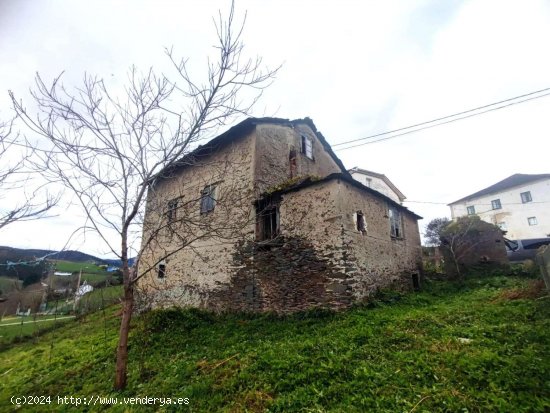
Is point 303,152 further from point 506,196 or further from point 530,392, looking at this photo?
point 506,196

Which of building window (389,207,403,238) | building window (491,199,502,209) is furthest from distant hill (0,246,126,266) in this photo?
building window (491,199,502,209)

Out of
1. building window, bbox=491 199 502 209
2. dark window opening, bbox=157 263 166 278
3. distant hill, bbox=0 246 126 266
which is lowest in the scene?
dark window opening, bbox=157 263 166 278

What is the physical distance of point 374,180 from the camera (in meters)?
26.7

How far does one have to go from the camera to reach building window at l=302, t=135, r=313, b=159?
1261cm

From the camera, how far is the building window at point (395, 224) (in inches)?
422

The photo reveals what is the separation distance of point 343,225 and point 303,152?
5.58 meters

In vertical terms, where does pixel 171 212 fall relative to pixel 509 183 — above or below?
below

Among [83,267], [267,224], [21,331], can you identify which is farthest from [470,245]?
[21,331]

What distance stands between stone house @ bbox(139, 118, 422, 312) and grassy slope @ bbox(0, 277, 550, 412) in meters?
0.97

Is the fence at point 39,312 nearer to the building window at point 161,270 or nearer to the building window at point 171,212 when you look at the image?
the building window at point 161,270

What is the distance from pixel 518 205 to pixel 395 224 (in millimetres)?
25266

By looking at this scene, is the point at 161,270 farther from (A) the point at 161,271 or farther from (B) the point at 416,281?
(B) the point at 416,281

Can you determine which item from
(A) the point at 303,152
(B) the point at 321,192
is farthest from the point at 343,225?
(A) the point at 303,152

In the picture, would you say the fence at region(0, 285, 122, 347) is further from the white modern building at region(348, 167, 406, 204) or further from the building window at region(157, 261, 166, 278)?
the white modern building at region(348, 167, 406, 204)
